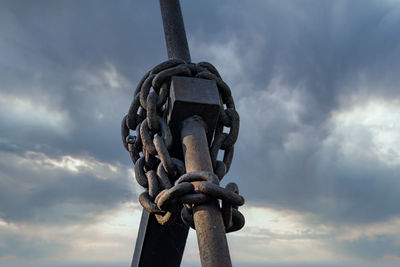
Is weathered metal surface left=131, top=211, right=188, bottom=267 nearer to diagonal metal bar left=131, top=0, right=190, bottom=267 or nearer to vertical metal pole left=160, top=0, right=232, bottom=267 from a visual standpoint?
diagonal metal bar left=131, top=0, right=190, bottom=267

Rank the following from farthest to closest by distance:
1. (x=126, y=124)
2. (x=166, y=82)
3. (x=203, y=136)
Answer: (x=126, y=124) < (x=166, y=82) < (x=203, y=136)

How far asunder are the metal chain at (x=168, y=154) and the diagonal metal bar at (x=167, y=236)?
47 cm

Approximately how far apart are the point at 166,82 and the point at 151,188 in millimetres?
821

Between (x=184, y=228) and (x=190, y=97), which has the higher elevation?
(x=190, y=97)

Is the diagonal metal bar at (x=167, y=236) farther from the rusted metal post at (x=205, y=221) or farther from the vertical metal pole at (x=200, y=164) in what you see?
the rusted metal post at (x=205, y=221)

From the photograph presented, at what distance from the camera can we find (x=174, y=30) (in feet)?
11.4

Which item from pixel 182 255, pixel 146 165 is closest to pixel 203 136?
pixel 146 165


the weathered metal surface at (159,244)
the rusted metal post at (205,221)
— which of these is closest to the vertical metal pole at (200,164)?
the rusted metal post at (205,221)

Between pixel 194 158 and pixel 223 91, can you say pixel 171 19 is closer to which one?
pixel 223 91

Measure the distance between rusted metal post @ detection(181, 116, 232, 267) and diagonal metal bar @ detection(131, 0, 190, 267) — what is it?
105 cm

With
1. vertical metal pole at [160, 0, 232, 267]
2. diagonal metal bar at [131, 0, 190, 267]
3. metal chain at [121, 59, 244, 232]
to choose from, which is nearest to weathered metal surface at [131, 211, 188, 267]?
diagonal metal bar at [131, 0, 190, 267]

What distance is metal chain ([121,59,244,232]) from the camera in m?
2.08

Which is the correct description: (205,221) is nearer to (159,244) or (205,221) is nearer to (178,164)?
(178,164)

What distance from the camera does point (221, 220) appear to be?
2053 mm
